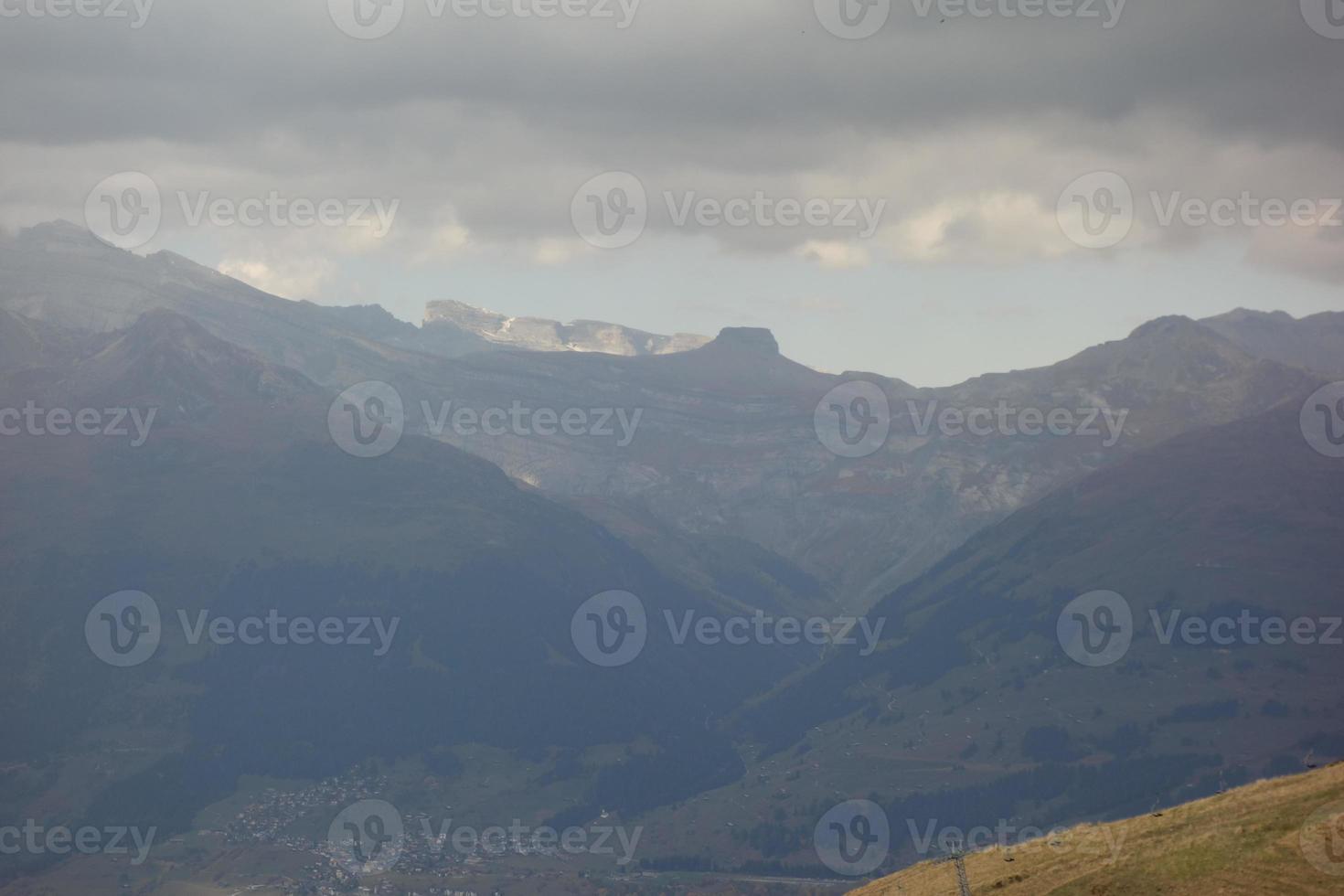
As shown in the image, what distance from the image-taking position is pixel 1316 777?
9862 centimetres

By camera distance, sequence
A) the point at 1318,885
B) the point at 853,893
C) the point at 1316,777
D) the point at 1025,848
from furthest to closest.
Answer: the point at 853,893 < the point at 1025,848 < the point at 1316,777 < the point at 1318,885

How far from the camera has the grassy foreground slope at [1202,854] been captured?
8501 cm

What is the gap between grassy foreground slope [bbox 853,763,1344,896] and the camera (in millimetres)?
85012

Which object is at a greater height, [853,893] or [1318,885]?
[1318,885]

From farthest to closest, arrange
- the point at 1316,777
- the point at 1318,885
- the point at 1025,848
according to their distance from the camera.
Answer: the point at 1025,848
the point at 1316,777
the point at 1318,885

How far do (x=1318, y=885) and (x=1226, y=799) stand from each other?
1983cm

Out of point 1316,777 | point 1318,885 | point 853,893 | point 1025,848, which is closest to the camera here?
point 1318,885

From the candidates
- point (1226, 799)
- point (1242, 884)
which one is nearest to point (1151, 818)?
point (1226, 799)

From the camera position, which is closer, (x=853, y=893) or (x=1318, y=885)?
(x=1318, y=885)

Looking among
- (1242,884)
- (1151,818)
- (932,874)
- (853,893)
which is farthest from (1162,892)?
(853,893)

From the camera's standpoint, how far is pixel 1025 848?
10744cm

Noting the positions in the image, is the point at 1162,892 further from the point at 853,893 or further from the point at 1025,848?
the point at 853,893

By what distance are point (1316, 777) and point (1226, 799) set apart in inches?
247

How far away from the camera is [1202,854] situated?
90188 mm
